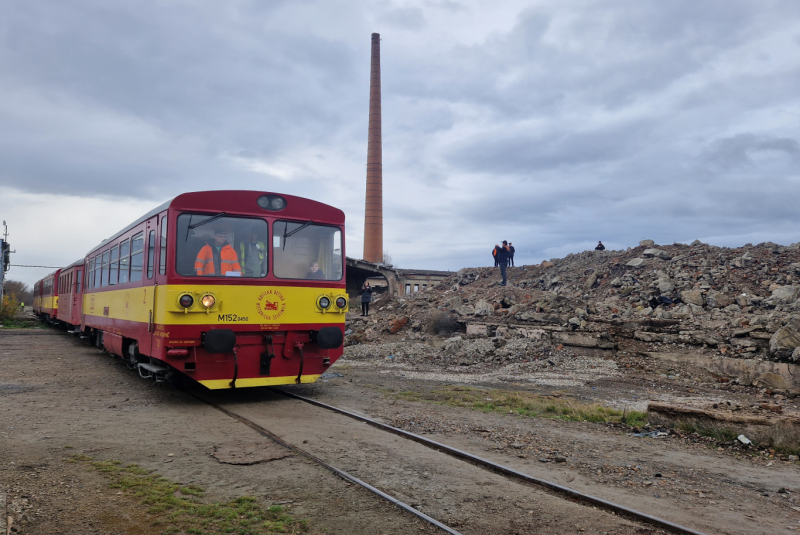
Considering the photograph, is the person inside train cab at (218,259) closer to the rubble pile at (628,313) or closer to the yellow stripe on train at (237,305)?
the yellow stripe on train at (237,305)

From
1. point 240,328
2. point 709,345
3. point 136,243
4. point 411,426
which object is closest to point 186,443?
point 240,328

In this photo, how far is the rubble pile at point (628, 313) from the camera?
45.4ft

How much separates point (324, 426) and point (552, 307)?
1353 centimetres

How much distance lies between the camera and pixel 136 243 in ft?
32.9

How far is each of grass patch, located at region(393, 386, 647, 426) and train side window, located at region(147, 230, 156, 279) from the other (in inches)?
186

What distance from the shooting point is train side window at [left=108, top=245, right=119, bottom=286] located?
11.6 m

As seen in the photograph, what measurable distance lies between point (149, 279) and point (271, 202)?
2275 millimetres

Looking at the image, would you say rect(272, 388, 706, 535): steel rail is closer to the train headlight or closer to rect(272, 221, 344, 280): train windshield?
rect(272, 221, 344, 280): train windshield

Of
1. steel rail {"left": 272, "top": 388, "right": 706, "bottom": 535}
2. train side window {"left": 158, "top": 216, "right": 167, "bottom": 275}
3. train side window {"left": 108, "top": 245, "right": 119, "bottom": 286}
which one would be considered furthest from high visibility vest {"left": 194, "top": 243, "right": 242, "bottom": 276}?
train side window {"left": 108, "top": 245, "right": 119, "bottom": 286}

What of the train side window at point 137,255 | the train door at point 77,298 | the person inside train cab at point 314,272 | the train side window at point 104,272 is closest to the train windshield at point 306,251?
the person inside train cab at point 314,272

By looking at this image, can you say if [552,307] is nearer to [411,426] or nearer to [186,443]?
[411,426]

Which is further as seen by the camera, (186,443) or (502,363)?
(502,363)

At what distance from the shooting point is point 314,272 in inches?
360

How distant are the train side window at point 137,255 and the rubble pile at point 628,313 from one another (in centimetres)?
852
